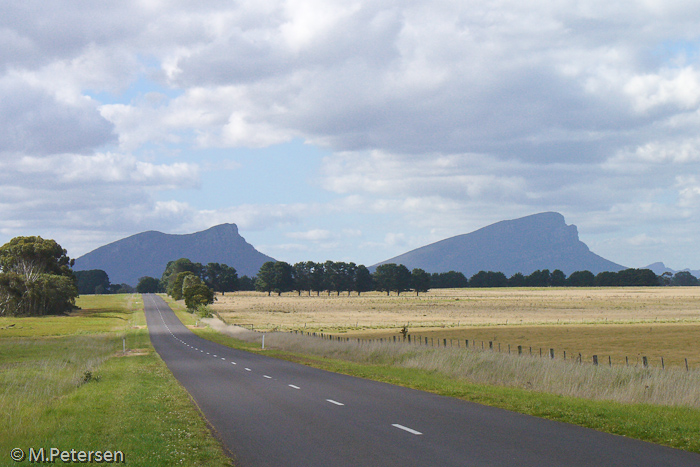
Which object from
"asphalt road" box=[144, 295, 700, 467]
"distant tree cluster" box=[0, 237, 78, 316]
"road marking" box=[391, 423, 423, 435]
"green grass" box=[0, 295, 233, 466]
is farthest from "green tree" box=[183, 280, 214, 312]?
"road marking" box=[391, 423, 423, 435]

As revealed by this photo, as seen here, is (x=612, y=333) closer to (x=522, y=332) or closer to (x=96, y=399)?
(x=522, y=332)

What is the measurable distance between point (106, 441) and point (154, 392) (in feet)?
29.5

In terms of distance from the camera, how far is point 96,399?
18922 millimetres

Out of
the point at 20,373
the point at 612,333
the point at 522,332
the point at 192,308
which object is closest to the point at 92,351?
the point at 20,373

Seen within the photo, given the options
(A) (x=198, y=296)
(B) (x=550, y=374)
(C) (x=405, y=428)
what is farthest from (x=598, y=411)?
(A) (x=198, y=296)

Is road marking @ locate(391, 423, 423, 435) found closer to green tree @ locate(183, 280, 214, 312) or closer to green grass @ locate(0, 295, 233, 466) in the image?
green grass @ locate(0, 295, 233, 466)

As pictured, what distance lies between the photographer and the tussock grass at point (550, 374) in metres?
18.4

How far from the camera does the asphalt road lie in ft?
34.3

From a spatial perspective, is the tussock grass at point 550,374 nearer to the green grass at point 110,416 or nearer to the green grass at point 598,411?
the green grass at point 598,411

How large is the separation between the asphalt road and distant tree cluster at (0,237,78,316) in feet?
350

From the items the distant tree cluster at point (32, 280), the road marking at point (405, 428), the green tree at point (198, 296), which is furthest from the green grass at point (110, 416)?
the green tree at point (198, 296)

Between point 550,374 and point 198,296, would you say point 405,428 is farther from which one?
point 198,296

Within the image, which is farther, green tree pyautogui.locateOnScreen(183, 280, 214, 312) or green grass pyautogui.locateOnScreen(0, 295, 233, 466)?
green tree pyautogui.locateOnScreen(183, 280, 214, 312)

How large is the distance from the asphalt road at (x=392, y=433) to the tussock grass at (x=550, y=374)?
5122mm
